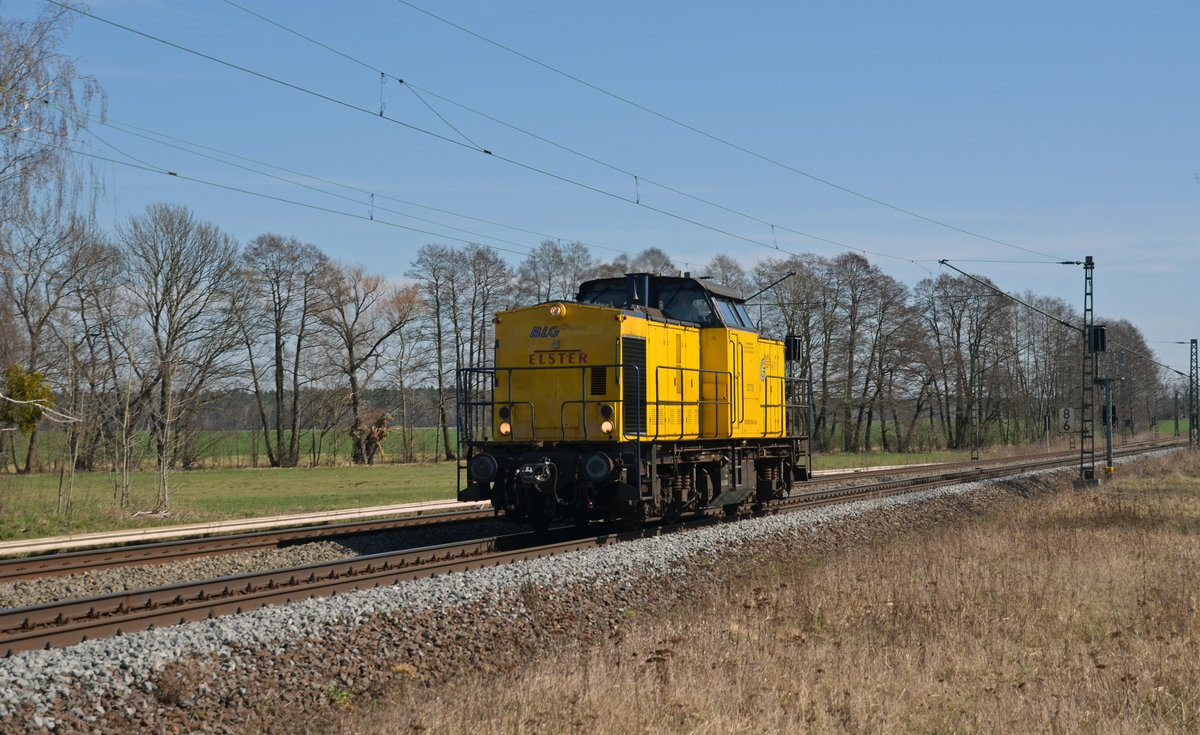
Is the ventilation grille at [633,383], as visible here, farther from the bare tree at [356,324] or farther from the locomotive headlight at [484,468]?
the bare tree at [356,324]

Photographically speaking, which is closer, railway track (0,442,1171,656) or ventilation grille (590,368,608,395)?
railway track (0,442,1171,656)

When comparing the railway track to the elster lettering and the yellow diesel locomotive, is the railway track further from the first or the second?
the elster lettering

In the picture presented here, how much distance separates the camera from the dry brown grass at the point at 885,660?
6.09 meters

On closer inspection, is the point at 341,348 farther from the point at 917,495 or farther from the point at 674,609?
the point at 674,609

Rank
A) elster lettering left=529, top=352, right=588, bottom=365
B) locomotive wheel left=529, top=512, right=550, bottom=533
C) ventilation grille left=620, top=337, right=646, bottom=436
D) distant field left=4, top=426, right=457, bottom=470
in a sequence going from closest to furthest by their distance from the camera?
ventilation grille left=620, top=337, right=646, bottom=436 < elster lettering left=529, top=352, right=588, bottom=365 < locomotive wheel left=529, top=512, right=550, bottom=533 < distant field left=4, top=426, right=457, bottom=470

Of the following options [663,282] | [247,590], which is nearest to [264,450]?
[663,282]

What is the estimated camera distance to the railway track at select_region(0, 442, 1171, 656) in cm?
757

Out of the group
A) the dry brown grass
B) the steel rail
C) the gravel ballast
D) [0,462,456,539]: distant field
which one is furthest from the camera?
[0,462,456,539]: distant field

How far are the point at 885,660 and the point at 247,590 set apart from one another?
6104 mm

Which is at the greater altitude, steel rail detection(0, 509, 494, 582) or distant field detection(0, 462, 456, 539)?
steel rail detection(0, 509, 494, 582)

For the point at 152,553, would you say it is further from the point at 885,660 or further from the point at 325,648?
the point at 885,660

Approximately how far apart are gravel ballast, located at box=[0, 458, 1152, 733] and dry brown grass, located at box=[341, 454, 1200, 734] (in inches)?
17.3

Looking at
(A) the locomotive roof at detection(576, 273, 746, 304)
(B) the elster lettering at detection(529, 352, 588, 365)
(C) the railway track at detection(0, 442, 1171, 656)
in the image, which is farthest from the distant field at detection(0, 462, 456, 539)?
(A) the locomotive roof at detection(576, 273, 746, 304)

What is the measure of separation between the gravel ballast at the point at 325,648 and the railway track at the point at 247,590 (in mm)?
532
